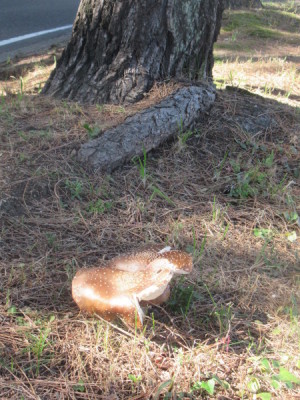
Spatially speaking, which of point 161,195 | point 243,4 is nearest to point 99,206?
point 161,195

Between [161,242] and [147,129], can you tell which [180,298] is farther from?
[147,129]

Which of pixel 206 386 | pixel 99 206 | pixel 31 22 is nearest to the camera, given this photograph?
pixel 206 386

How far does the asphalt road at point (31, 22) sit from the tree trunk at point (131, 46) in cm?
272

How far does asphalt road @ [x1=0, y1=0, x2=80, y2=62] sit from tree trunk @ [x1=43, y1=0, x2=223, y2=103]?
8.94 ft

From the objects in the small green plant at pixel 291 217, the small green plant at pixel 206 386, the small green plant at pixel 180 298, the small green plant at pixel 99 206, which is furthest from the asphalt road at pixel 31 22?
the small green plant at pixel 206 386

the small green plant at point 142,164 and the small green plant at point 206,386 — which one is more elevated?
the small green plant at point 142,164

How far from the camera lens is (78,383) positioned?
1.78m

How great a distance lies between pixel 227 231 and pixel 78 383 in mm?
1458

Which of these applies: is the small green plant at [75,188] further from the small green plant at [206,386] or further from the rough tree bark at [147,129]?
the small green plant at [206,386]

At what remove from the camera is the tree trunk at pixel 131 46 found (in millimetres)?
3754

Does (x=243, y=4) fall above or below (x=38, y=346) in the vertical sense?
above

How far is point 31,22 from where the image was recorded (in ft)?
29.9

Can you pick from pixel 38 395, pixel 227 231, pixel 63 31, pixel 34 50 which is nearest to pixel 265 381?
pixel 38 395

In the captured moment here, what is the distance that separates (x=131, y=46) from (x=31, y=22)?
6277 millimetres
